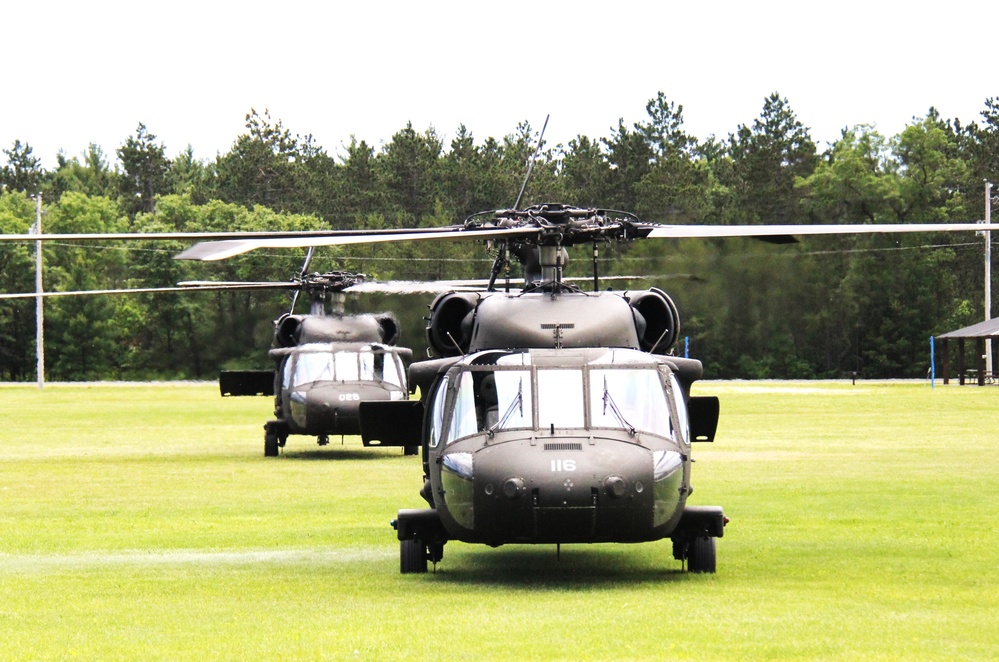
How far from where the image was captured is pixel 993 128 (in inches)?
4035

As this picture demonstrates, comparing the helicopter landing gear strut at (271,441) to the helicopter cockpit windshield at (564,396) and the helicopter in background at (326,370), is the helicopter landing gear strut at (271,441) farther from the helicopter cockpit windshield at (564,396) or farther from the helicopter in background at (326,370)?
the helicopter cockpit windshield at (564,396)

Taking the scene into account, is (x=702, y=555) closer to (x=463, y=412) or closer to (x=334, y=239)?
(x=463, y=412)

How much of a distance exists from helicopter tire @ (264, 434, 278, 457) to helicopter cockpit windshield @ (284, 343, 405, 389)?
0.90 metres

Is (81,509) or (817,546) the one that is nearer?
(817,546)

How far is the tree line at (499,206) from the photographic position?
6525 centimetres

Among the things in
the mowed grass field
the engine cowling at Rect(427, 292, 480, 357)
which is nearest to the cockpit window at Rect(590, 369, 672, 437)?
the mowed grass field

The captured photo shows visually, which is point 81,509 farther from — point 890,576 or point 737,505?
point 890,576

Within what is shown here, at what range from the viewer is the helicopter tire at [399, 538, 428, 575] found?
40.1ft

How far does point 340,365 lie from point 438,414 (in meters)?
14.9

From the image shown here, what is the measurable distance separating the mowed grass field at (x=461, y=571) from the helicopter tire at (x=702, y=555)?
0.16 m

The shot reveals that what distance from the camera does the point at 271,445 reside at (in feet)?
89.3

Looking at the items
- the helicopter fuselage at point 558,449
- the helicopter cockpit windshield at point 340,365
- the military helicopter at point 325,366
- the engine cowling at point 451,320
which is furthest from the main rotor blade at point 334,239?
the helicopter cockpit windshield at point 340,365

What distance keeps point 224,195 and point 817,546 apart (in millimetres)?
97329

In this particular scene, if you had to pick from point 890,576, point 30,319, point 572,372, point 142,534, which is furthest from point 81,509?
point 30,319
